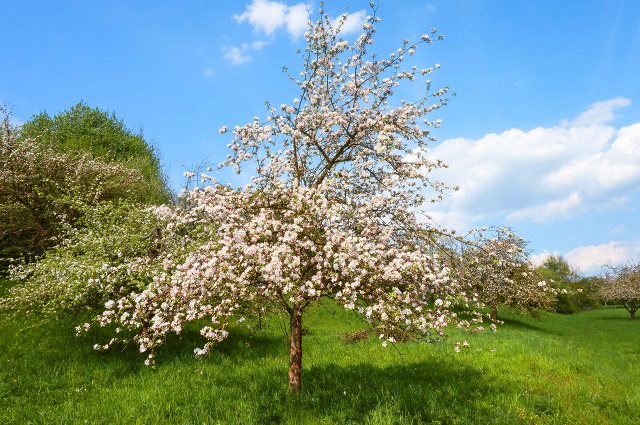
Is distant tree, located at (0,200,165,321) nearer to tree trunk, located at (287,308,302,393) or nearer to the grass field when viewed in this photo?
the grass field

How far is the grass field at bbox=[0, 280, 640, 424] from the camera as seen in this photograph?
9.74 metres

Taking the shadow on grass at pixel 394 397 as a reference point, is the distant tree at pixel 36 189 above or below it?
above

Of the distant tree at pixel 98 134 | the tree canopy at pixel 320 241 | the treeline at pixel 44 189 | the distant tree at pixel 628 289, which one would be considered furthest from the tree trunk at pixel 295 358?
the distant tree at pixel 628 289

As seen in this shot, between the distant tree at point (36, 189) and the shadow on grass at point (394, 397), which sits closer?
the shadow on grass at point (394, 397)

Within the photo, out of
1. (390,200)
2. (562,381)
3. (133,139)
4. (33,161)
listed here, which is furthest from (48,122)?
(562,381)

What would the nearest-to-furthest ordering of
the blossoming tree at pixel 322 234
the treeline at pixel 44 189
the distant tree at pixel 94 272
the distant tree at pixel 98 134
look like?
the blossoming tree at pixel 322 234, the distant tree at pixel 94 272, the treeline at pixel 44 189, the distant tree at pixel 98 134

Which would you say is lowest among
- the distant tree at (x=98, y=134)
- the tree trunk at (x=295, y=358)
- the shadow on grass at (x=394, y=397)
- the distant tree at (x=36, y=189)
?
the shadow on grass at (x=394, y=397)

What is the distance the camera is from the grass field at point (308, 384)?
9.74 metres

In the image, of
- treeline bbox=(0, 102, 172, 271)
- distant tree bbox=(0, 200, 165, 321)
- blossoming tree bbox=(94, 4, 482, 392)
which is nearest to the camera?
blossoming tree bbox=(94, 4, 482, 392)

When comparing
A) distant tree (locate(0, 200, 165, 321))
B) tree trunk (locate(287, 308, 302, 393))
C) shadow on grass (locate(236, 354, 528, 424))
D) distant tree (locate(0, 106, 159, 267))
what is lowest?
shadow on grass (locate(236, 354, 528, 424))

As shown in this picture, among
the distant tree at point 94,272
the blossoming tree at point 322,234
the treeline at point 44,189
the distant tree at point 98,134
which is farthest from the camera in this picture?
the distant tree at point 98,134

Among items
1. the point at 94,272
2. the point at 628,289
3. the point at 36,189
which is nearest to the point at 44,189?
the point at 36,189

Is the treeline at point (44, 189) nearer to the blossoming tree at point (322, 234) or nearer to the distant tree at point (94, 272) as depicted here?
the distant tree at point (94, 272)

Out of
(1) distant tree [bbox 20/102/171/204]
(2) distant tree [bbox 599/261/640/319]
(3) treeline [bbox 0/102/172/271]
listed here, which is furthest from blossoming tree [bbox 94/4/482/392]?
(2) distant tree [bbox 599/261/640/319]
